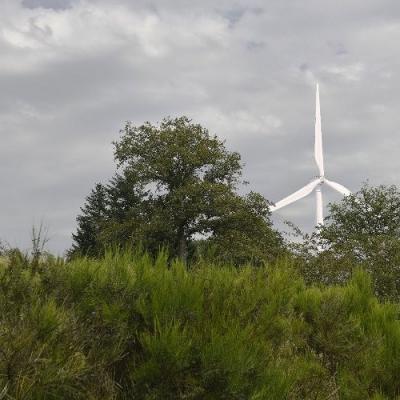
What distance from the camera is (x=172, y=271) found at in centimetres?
600

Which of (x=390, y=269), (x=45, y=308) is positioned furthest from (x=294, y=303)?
(x=390, y=269)

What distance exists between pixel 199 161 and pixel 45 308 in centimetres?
4490

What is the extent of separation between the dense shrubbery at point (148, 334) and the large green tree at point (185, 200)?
3688 cm

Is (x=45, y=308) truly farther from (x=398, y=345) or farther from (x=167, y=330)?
(x=398, y=345)

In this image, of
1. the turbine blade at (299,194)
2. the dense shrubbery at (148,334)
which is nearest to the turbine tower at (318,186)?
the turbine blade at (299,194)

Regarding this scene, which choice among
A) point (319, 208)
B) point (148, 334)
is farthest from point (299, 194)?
point (148, 334)

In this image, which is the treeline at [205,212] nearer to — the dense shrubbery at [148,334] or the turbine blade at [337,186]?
the turbine blade at [337,186]

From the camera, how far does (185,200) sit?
47.6 m

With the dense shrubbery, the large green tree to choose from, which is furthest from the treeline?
the dense shrubbery

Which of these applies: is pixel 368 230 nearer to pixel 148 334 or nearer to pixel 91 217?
pixel 91 217

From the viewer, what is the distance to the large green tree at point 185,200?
153 feet

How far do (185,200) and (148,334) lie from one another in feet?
140

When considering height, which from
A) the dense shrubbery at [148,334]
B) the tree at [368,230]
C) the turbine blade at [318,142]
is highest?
the turbine blade at [318,142]

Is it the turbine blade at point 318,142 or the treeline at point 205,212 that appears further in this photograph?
the turbine blade at point 318,142
